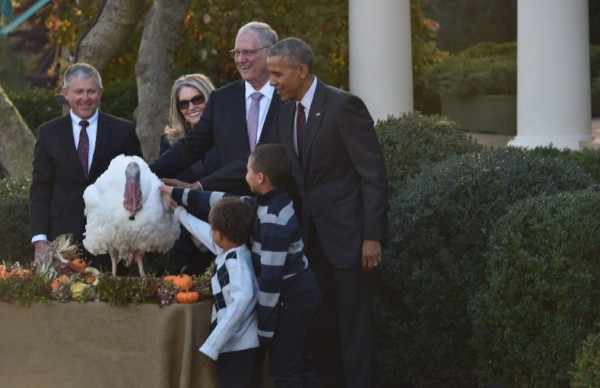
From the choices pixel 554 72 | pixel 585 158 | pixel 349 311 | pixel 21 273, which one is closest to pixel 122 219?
pixel 21 273

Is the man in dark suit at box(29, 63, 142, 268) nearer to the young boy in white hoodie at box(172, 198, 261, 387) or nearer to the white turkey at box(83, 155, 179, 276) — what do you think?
the white turkey at box(83, 155, 179, 276)

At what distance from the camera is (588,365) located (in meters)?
5.59

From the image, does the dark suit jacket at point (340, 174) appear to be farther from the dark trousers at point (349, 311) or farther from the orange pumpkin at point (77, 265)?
the orange pumpkin at point (77, 265)

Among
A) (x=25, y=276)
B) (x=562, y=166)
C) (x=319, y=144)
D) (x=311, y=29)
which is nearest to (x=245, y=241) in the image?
(x=319, y=144)

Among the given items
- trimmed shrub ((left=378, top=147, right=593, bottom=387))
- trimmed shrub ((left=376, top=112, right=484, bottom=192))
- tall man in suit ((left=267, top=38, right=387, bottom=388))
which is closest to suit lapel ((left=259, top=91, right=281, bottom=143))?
tall man in suit ((left=267, top=38, right=387, bottom=388))

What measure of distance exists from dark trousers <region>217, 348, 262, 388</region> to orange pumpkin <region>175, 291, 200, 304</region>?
0.91ft

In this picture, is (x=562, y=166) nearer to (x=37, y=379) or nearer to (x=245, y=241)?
(x=245, y=241)

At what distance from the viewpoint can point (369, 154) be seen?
19.5 feet

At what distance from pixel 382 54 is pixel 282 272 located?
26.8ft

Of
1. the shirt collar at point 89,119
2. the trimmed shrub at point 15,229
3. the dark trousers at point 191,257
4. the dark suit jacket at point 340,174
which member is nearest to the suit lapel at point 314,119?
the dark suit jacket at point 340,174

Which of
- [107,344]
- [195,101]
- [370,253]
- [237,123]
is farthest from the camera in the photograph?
[195,101]

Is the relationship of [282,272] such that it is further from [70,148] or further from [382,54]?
[382,54]

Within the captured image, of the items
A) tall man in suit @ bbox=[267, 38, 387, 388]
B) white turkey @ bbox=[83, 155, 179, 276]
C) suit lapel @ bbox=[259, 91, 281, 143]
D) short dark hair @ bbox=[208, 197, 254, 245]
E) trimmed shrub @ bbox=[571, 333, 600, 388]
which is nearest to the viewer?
trimmed shrub @ bbox=[571, 333, 600, 388]

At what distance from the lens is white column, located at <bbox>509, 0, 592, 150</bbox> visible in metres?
12.2
